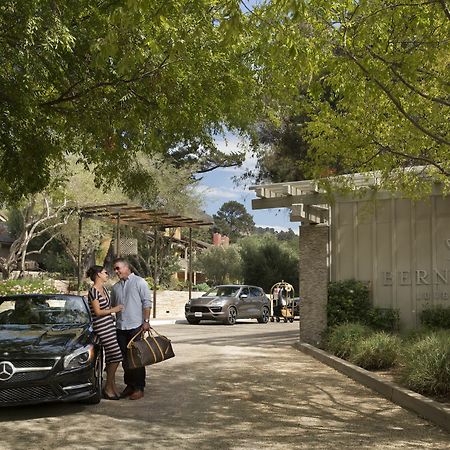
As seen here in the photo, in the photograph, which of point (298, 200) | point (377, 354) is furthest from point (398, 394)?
point (298, 200)

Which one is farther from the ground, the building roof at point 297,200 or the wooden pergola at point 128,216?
the wooden pergola at point 128,216

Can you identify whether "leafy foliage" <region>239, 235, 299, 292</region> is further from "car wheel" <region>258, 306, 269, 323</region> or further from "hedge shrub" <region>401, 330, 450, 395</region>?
"hedge shrub" <region>401, 330, 450, 395</region>

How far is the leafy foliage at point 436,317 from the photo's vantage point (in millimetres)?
13711

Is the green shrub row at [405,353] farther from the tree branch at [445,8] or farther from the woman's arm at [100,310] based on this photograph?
the tree branch at [445,8]

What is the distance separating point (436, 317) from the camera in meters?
13.9

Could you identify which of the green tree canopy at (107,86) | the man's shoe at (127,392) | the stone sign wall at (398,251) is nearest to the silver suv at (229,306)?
the stone sign wall at (398,251)

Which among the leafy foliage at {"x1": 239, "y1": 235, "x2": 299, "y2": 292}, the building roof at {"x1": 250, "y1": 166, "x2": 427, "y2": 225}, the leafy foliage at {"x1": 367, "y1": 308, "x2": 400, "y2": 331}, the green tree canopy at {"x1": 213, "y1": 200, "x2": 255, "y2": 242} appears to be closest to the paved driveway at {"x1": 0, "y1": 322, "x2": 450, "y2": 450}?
the leafy foliage at {"x1": 367, "y1": 308, "x2": 400, "y2": 331}

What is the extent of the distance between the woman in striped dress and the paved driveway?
382 mm

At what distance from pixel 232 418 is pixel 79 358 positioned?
1.81 m

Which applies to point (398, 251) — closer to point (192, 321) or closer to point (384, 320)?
point (384, 320)

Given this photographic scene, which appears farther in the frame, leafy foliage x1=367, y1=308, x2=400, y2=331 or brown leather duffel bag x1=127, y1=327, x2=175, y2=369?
leafy foliage x1=367, y1=308, x2=400, y2=331

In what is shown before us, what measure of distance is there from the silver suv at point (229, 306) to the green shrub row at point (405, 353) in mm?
11088

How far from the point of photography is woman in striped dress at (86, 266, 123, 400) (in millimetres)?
8359

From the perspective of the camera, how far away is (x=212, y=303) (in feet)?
83.2
